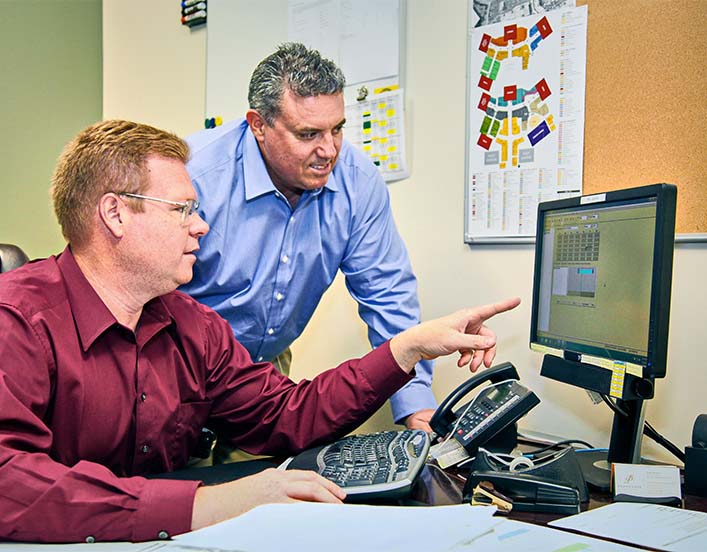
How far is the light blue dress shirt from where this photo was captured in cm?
179

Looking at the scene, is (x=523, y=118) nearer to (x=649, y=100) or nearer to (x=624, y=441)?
(x=649, y=100)

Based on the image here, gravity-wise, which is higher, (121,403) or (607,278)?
(607,278)

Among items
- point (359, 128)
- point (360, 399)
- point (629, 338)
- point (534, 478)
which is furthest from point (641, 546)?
point (359, 128)

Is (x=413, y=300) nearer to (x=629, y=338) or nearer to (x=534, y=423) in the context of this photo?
(x=534, y=423)

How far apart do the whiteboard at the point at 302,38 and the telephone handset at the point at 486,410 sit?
1.03 m

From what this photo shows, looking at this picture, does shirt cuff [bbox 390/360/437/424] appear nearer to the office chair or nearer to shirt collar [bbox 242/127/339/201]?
shirt collar [bbox 242/127/339/201]

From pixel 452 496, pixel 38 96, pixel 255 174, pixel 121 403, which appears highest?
pixel 38 96

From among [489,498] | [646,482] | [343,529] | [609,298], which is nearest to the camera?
[343,529]

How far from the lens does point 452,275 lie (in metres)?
1.98

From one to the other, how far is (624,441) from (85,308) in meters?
0.99

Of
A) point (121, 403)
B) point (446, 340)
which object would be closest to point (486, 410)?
point (446, 340)

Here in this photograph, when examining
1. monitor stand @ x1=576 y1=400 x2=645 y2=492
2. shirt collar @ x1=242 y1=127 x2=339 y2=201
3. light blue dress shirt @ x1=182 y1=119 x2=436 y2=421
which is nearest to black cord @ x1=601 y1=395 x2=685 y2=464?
monitor stand @ x1=576 y1=400 x2=645 y2=492

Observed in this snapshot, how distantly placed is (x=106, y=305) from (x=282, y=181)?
0.72m

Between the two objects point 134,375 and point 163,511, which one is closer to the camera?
point 163,511
